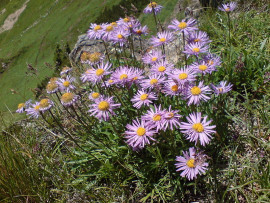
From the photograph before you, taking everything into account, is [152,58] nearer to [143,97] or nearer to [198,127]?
[143,97]

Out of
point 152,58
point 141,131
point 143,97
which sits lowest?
point 141,131

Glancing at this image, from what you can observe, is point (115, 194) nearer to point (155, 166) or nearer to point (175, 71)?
point (155, 166)

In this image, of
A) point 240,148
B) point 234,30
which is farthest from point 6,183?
point 234,30

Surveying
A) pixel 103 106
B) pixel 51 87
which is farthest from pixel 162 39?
pixel 51 87

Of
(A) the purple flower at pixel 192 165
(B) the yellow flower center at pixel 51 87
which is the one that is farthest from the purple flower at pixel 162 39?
(A) the purple flower at pixel 192 165

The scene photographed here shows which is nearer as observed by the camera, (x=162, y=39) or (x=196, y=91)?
(x=196, y=91)

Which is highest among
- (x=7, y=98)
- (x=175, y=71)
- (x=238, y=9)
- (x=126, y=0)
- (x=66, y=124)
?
(x=175, y=71)

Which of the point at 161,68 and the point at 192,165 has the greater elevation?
the point at 161,68

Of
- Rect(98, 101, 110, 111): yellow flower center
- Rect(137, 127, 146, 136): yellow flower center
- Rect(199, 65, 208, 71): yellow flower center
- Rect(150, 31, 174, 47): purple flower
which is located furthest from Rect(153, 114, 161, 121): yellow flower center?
Rect(150, 31, 174, 47): purple flower

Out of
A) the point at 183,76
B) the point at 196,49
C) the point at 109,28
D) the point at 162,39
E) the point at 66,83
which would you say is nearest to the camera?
the point at 183,76

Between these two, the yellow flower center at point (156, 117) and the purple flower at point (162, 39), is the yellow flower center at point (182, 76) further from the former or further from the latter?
the purple flower at point (162, 39)

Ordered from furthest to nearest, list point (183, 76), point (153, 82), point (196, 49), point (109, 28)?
point (109, 28) < point (196, 49) < point (153, 82) < point (183, 76)

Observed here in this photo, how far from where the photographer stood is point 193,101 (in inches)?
98.3

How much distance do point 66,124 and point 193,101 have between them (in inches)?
112
